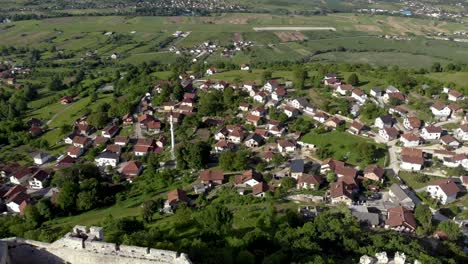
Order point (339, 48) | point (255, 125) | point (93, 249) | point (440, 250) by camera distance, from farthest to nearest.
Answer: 1. point (339, 48)
2. point (255, 125)
3. point (440, 250)
4. point (93, 249)

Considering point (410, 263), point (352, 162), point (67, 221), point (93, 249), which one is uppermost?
point (93, 249)

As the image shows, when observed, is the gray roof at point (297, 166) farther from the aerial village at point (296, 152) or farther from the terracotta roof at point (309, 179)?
the terracotta roof at point (309, 179)

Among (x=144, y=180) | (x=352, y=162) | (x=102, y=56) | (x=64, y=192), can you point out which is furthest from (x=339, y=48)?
(x=64, y=192)

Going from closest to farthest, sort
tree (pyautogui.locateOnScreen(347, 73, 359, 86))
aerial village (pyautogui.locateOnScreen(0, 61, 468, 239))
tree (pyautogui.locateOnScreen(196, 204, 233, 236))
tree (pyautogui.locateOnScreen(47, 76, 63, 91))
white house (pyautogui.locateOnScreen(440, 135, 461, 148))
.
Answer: tree (pyautogui.locateOnScreen(196, 204, 233, 236))
aerial village (pyautogui.locateOnScreen(0, 61, 468, 239))
white house (pyautogui.locateOnScreen(440, 135, 461, 148))
tree (pyautogui.locateOnScreen(347, 73, 359, 86))
tree (pyautogui.locateOnScreen(47, 76, 63, 91))

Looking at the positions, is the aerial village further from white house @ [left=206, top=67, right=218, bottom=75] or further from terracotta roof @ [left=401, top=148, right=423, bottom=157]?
white house @ [left=206, top=67, right=218, bottom=75]

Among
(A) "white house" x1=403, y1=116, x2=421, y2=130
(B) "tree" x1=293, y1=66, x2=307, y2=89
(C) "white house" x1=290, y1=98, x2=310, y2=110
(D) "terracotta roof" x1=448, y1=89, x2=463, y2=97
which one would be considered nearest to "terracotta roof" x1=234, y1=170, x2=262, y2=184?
(C) "white house" x1=290, y1=98, x2=310, y2=110

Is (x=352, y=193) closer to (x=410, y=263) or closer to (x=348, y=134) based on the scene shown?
(x=348, y=134)
